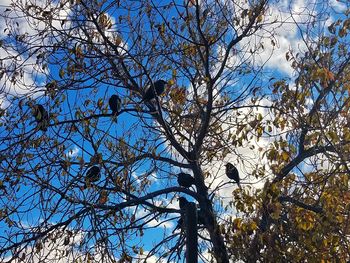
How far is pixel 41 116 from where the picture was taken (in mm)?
6602

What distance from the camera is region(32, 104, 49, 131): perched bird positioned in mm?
6586

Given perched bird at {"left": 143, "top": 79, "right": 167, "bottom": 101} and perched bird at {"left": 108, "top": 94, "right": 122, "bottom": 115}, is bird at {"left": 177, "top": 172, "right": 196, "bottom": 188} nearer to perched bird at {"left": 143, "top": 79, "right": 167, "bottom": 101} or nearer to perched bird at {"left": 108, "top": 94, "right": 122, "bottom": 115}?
perched bird at {"left": 143, "top": 79, "right": 167, "bottom": 101}

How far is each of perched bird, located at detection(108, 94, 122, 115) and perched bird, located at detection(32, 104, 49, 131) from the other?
2.81 ft

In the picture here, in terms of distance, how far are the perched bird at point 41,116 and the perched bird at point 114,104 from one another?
857 millimetres

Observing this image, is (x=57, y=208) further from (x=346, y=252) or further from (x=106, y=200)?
(x=346, y=252)

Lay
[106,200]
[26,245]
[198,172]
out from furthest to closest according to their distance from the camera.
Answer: [198,172]
[106,200]
[26,245]

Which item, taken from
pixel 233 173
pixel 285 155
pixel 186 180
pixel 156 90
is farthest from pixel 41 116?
pixel 285 155

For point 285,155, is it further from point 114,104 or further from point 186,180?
point 114,104

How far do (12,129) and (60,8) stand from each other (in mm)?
1526

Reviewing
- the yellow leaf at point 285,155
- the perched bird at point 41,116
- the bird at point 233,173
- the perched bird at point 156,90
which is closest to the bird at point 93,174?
the perched bird at point 41,116

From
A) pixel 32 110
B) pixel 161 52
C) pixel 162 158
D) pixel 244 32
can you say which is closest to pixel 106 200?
pixel 162 158

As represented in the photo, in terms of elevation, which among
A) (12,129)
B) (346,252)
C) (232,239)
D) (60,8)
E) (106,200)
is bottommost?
(346,252)

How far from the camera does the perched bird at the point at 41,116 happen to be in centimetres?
659

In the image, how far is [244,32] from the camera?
7.43 m
